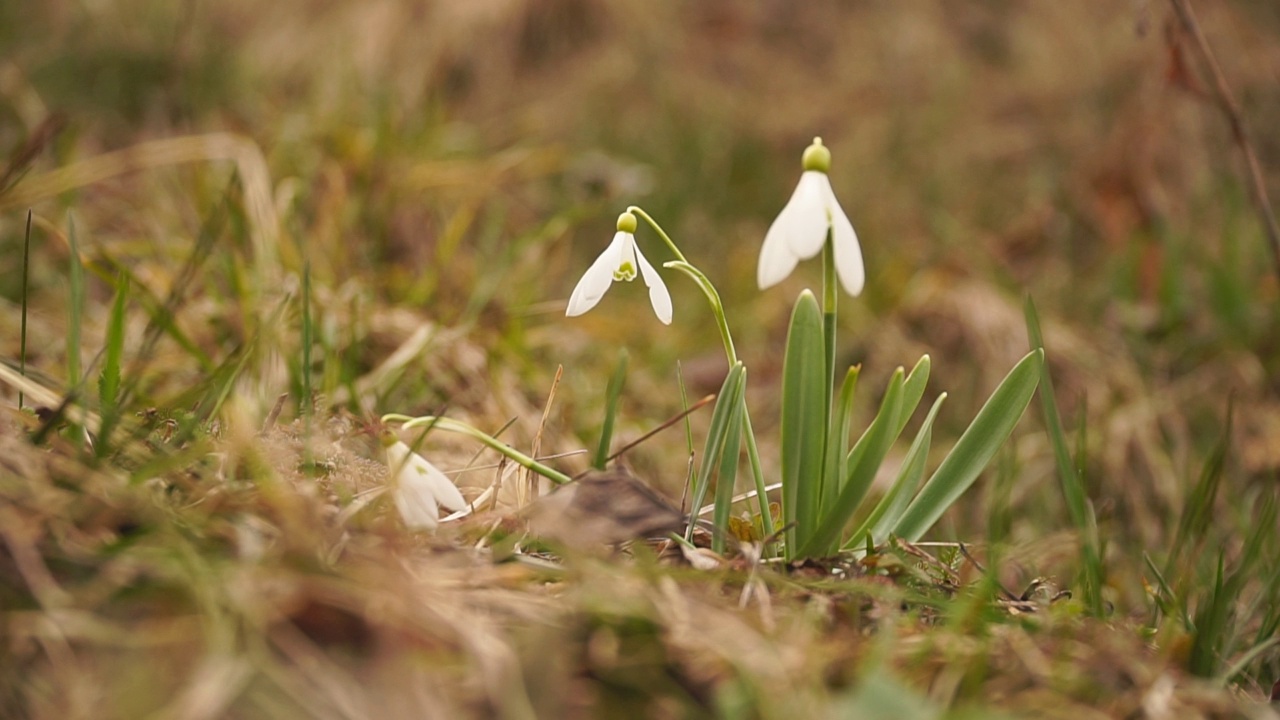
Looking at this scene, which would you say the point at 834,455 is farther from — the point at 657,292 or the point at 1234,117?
the point at 1234,117

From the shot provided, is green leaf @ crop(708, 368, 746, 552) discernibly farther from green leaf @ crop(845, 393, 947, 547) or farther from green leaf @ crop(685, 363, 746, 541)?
green leaf @ crop(845, 393, 947, 547)

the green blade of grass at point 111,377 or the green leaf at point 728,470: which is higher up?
the green blade of grass at point 111,377

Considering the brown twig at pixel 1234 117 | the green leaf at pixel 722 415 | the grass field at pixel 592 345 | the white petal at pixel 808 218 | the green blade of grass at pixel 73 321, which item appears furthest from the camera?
the brown twig at pixel 1234 117

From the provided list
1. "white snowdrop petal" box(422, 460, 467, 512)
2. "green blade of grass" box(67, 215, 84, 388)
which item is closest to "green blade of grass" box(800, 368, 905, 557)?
"white snowdrop petal" box(422, 460, 467, 512)

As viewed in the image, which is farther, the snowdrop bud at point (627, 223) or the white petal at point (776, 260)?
the snowdrop bud at point (627, 223)

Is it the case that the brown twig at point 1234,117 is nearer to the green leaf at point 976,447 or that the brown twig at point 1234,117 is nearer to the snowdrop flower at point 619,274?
the green leaf at point 976,447

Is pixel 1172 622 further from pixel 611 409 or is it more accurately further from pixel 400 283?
pixel 400 283

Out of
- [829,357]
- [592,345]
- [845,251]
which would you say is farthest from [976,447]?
[592,345]

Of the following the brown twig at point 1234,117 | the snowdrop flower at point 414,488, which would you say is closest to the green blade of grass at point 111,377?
the snowdrop flower at point 414,488
